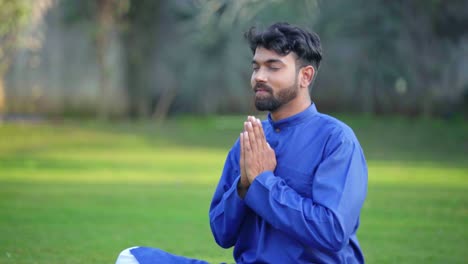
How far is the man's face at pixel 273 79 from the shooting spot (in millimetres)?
4211

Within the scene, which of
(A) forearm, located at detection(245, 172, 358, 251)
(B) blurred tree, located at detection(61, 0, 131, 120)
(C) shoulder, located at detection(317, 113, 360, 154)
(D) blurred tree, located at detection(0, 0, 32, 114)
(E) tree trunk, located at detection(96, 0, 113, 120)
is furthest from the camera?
(B) blurred tree, located at detection(61, 0, 131, 120)

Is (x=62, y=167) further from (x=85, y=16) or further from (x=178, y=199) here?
(x=85, y=16)

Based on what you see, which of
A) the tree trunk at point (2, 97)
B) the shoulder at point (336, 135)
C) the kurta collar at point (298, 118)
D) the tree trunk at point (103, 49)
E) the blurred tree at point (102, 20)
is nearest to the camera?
the shoulder at point (336, 135)

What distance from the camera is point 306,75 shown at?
4.30m

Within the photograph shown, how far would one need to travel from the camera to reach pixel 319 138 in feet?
13.7

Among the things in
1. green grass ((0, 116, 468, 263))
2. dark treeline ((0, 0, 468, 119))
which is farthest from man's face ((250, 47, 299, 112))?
dark treeline ((0, 0, 468, 119))

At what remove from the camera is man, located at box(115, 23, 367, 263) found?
3947 mm

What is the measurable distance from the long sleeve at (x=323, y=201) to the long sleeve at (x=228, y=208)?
0.15 metres

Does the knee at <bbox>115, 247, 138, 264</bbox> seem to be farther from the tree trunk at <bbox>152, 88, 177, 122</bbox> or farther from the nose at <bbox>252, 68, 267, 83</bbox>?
the tree trunk at <bbox>152, 88, 177, 122</bbox>

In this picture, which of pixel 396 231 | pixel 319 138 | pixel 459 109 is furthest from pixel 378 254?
pixel 459 109

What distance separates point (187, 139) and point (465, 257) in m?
15.9

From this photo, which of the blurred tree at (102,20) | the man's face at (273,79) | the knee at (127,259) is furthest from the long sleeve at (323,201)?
the blurred tree at (102,20)

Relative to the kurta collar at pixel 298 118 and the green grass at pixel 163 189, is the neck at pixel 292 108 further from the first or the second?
the green grass at pixel 163 189

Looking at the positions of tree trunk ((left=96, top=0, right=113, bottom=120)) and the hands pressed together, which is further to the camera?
tree trunk ((left=96, top=0, right=113, bottom=120))
